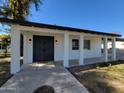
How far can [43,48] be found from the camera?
43.1 ft

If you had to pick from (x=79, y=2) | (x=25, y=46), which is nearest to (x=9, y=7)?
(x=25, y=46)

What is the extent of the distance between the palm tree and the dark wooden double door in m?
4.77

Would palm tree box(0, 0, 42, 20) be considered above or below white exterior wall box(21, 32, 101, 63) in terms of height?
above

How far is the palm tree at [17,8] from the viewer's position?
1620 cm

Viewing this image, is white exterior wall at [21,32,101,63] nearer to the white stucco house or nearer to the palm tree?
the white stucco house

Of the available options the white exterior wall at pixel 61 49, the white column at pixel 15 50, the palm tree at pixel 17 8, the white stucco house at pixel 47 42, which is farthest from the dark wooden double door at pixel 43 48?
the palm tree at pixel 17 8

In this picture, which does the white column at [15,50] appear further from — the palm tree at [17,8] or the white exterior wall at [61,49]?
the palm tree at [17,8]

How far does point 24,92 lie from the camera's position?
5.27 m

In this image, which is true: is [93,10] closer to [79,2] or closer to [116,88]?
[79,2]

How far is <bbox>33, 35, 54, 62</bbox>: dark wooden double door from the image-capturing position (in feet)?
41.5

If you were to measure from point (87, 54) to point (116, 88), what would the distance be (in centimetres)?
1041

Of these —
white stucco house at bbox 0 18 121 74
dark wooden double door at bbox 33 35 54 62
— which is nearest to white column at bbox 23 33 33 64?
white stucco house at bbox 0 18 121 74

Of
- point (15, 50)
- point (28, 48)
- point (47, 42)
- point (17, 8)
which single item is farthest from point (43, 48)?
point (17, 8)

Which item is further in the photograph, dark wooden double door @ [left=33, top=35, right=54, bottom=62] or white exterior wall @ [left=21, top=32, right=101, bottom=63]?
dark wooden double door @ [left=33, top=35, right=54, bottom=62]
